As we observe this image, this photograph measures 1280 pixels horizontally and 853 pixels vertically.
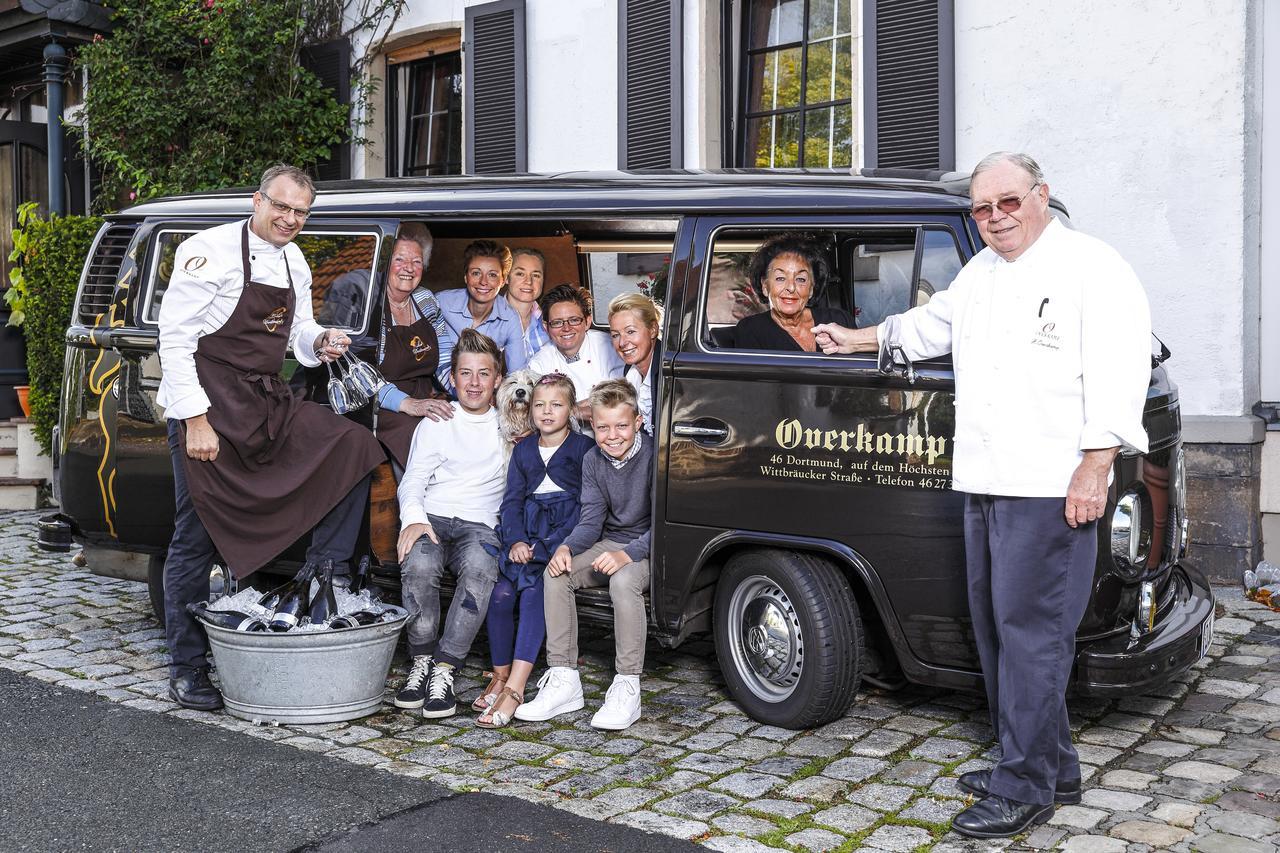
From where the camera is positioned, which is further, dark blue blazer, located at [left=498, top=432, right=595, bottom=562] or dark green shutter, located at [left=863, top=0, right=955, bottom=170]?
dark green shutter, located at [left=863, top=0, right=955, bottom=170]

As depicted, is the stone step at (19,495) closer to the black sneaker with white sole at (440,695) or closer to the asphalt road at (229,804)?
the asphalt road at (229,804)

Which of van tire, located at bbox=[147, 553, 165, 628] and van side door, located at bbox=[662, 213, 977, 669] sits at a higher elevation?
van side door, located at bbox=[662, 213, 977, 669]

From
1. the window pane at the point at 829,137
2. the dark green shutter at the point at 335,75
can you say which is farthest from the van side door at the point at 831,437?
the dark green shutter at the point at 335,75

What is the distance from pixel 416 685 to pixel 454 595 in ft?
1.28

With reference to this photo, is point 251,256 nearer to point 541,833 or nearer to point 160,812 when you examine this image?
point 160,812

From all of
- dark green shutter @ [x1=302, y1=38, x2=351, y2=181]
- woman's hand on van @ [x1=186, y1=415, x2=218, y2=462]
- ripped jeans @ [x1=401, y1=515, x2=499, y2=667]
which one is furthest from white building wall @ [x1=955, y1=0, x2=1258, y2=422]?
dark green shutter @ [x1=302, y1=38, x2=351, y2=181]

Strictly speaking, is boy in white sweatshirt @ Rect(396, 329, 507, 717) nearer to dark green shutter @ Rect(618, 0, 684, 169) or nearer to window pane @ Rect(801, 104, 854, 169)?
window pane @ Rect(801, 104, 854, 169)

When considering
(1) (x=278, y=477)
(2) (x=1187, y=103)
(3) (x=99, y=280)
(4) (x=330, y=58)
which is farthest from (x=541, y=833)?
(4) (x=330, y=58)

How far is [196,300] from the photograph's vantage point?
15.9ft

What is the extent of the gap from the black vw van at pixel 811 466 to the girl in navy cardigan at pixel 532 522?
252 millimetres

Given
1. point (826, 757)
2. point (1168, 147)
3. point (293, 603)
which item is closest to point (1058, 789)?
point (826, 757)

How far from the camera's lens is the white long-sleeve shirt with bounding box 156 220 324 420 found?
4.83 m

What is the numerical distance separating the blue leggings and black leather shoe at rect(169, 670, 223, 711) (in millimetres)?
1095

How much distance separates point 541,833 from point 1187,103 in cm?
542
